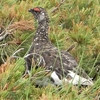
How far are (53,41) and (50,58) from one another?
1.16ft

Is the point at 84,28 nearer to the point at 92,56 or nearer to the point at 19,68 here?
the point at 92,56

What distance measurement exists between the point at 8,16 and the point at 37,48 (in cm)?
42

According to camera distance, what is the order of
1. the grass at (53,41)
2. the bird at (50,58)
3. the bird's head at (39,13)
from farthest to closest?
1. the bird's head at (39,13)
2. the bird at (50,58)
3. the grass at (53,41)

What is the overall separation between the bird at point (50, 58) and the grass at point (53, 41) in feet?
0.21

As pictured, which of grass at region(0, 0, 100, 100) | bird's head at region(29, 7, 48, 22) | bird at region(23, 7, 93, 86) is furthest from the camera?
bird's head at region(29, 7, 48, 22)

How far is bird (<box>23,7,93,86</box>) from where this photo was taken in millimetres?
3373

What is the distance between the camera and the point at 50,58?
3.66 metres

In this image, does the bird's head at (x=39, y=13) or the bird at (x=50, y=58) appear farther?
the bird's head at (x=39, y=13)

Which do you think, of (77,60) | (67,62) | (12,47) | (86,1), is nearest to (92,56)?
(77,60)

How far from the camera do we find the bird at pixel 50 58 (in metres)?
3.37

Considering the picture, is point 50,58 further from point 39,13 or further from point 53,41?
point 39,13

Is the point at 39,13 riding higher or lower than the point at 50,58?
higher

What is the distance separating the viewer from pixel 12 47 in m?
3.62

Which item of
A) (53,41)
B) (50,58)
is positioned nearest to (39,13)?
(53,41)
